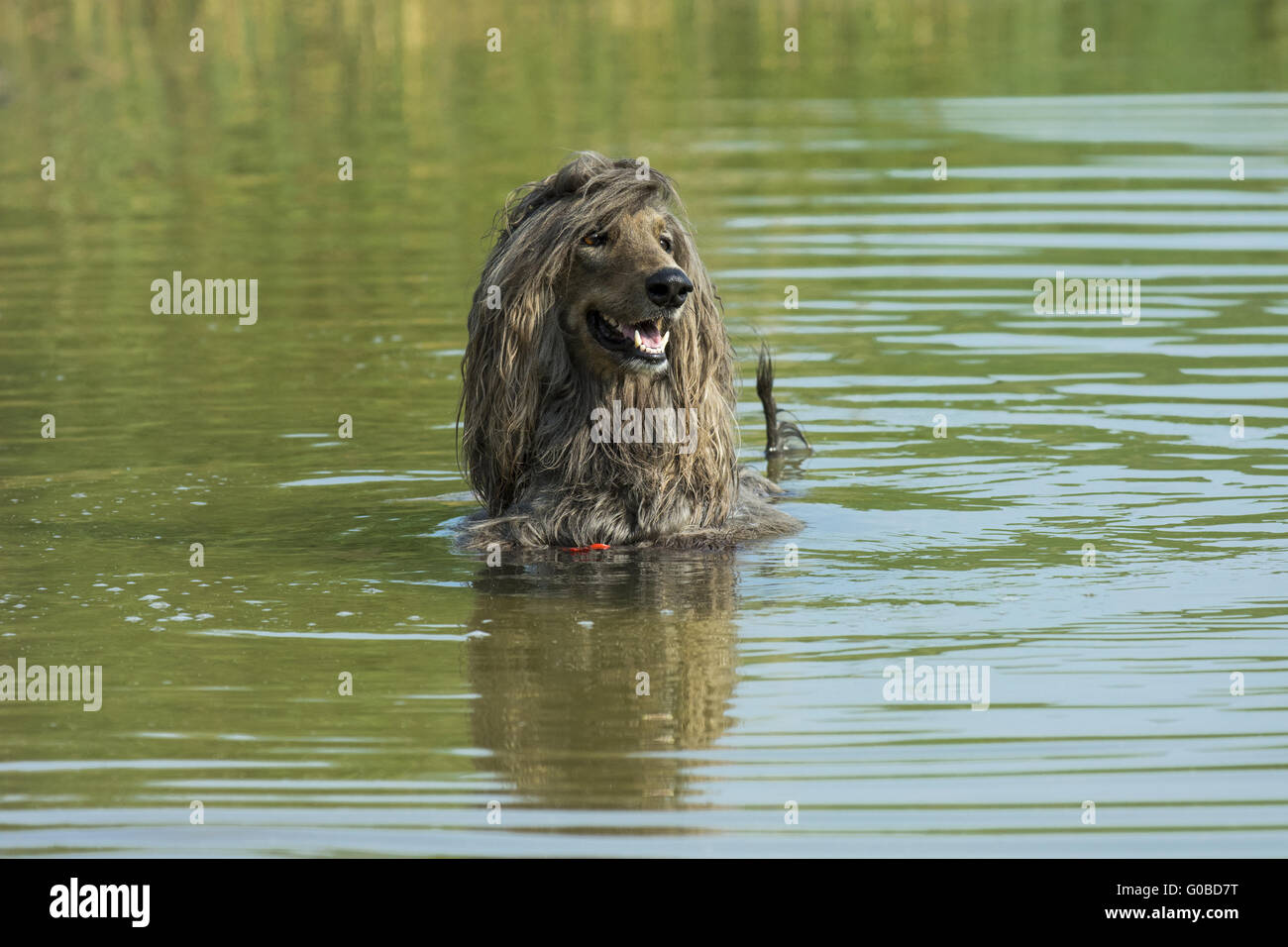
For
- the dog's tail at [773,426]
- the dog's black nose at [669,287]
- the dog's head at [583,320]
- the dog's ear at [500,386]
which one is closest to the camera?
the dog's black nose at [669,287]

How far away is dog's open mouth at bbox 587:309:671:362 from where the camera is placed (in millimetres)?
8633

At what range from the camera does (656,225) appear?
8656 millimetres

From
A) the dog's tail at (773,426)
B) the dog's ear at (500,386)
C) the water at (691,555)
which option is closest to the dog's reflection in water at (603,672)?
the water at (691,555)

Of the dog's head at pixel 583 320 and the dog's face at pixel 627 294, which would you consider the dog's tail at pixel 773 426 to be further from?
the dog's face at pixel 627 294

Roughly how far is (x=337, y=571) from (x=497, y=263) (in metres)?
1.46

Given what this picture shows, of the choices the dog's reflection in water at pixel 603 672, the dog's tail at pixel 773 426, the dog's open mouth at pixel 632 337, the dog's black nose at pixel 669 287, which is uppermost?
the dog's black nose at pixel 669 287

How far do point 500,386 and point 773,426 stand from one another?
7.83 feet

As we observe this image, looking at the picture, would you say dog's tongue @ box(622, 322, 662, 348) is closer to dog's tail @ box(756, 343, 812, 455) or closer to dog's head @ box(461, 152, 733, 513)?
dog's head @ box(461, 152, 733, 513)

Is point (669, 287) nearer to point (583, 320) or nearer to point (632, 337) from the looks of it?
point (632, 337)

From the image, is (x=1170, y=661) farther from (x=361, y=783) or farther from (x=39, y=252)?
(x=39, y=252)

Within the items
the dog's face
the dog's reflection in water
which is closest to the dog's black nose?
the dog's face

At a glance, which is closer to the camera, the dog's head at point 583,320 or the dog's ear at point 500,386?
the dog's head at point 583,320

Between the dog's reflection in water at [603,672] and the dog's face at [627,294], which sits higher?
the dog's face at [627,294]

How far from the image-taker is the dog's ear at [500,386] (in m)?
8.83
